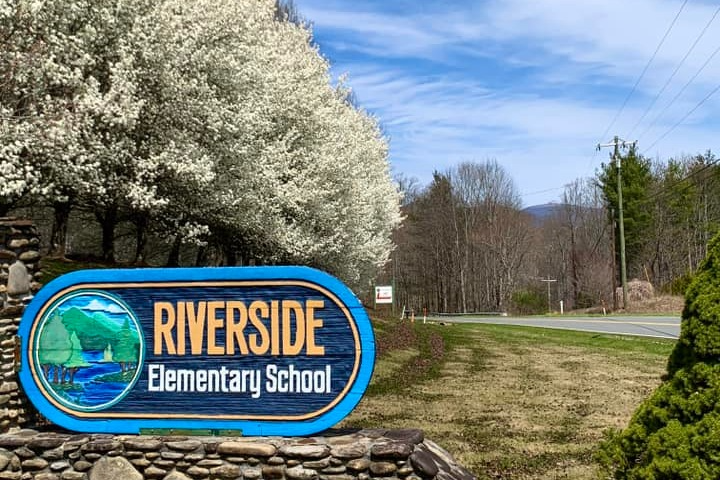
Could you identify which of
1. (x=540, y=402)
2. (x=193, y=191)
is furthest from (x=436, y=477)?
(x=193, y=191)

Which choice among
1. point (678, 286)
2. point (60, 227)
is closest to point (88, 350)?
point (60, 227)

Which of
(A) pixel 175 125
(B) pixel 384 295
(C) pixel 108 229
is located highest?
(A) pixel 175 125

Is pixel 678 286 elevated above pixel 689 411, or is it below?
above

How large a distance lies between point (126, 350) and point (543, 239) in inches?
3220

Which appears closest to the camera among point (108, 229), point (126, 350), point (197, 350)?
point (197, 350)

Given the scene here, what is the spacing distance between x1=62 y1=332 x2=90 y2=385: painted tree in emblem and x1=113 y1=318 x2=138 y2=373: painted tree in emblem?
31 centimetres

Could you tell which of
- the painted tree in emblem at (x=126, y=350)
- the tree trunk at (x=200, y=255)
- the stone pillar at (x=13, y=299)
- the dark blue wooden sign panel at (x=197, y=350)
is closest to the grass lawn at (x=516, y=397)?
Answer: the dark blue wooden sign panel at (x=197, y=350)

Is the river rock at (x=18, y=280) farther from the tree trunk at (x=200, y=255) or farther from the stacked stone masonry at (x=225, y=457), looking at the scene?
the tree trunk at (x=200, y=255)

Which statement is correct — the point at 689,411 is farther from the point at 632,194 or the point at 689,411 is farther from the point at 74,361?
the point at 632,194

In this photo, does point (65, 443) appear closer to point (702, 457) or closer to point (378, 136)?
point (702, 457)

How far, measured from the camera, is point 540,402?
12250 millimetres

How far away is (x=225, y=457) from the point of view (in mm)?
5801

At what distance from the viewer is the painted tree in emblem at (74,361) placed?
623 centimetres

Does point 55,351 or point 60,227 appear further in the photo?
point 60,227
